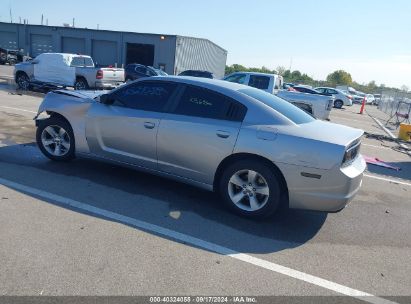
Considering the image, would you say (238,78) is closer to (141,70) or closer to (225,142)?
(225,142)

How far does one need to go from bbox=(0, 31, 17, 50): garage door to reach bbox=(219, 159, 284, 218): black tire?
43.8m

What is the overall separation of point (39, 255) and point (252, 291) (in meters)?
1.91

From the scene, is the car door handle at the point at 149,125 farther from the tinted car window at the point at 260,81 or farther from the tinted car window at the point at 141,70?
the tinted car window at the point at 141,70

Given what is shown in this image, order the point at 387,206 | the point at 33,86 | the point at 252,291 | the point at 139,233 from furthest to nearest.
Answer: the point at 33,86
the point at 387,206
the point at 139,233
the point at 252,291

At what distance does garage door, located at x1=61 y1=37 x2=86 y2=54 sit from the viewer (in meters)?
37.1

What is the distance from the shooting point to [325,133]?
14.2 ft

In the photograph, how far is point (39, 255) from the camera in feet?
10.8

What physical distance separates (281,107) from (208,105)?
97 cm

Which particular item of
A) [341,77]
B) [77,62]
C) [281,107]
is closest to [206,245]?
[281,107]

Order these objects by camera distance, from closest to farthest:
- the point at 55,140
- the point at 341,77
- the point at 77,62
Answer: the point at 55,140 → the point at 77,62 → the point at 341,77

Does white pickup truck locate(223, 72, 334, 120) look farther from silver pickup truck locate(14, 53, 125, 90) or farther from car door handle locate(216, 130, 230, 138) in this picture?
car door handle locate(216, 130, 230, 138)

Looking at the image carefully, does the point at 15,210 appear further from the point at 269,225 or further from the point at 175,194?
the point at 269,225

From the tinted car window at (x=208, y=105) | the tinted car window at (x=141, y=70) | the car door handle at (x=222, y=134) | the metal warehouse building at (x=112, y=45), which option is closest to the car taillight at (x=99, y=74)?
the tinted car window at (x=141, y=70)

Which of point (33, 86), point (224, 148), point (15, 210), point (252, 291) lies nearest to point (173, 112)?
point (224, 148)
